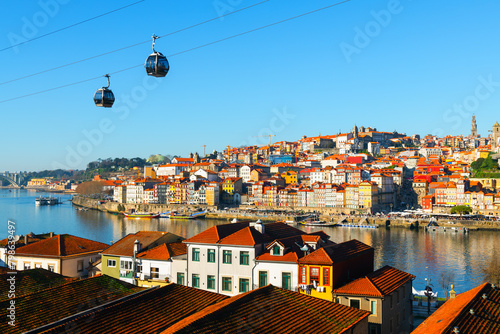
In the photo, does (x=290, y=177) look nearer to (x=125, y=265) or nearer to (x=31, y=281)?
(x=125, y=265)

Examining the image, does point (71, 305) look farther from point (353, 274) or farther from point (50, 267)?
point (50, 267)

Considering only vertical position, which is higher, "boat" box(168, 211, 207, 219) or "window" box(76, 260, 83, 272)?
"window" box(76, 260, 83, 272)

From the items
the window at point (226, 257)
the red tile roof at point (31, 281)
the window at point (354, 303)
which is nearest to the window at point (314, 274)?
the window at point (354, 303)

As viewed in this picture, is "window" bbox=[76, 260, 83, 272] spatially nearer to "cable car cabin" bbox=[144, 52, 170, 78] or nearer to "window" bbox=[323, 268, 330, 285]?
"window" bbox=[323, 268, 330, 285]

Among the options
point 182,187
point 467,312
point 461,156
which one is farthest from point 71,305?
point 461,156

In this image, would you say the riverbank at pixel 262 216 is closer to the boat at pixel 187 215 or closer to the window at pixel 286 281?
the boat at pixel 187 215

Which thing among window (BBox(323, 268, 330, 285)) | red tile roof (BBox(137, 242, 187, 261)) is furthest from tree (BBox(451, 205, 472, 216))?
window (BBox(323, 268, 330, 285))

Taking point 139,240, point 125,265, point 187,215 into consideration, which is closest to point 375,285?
point 125,265
